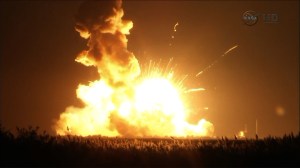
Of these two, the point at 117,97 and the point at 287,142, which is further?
the point at 117,97

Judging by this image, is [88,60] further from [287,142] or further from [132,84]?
[287,142]

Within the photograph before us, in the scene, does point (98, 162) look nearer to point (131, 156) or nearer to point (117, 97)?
point (131, 156)

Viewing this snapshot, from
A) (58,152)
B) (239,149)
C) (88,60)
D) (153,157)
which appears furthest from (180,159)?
(88,60)

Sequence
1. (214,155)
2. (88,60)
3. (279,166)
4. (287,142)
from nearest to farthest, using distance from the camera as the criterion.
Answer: (279,166), (214,155), (287,142), (88,60)

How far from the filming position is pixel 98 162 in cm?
4997

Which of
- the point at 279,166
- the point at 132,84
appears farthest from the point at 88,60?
the point at 279,166

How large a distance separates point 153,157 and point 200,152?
459cm

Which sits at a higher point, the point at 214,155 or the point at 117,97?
the point at 117,97

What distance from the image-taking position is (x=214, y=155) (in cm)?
5231

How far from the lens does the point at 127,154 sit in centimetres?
5178

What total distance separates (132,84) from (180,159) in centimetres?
7588

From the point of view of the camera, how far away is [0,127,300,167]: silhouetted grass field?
1943 inches

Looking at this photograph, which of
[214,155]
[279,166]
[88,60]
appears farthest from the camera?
[88,60]

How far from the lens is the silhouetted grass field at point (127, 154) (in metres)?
49.3
